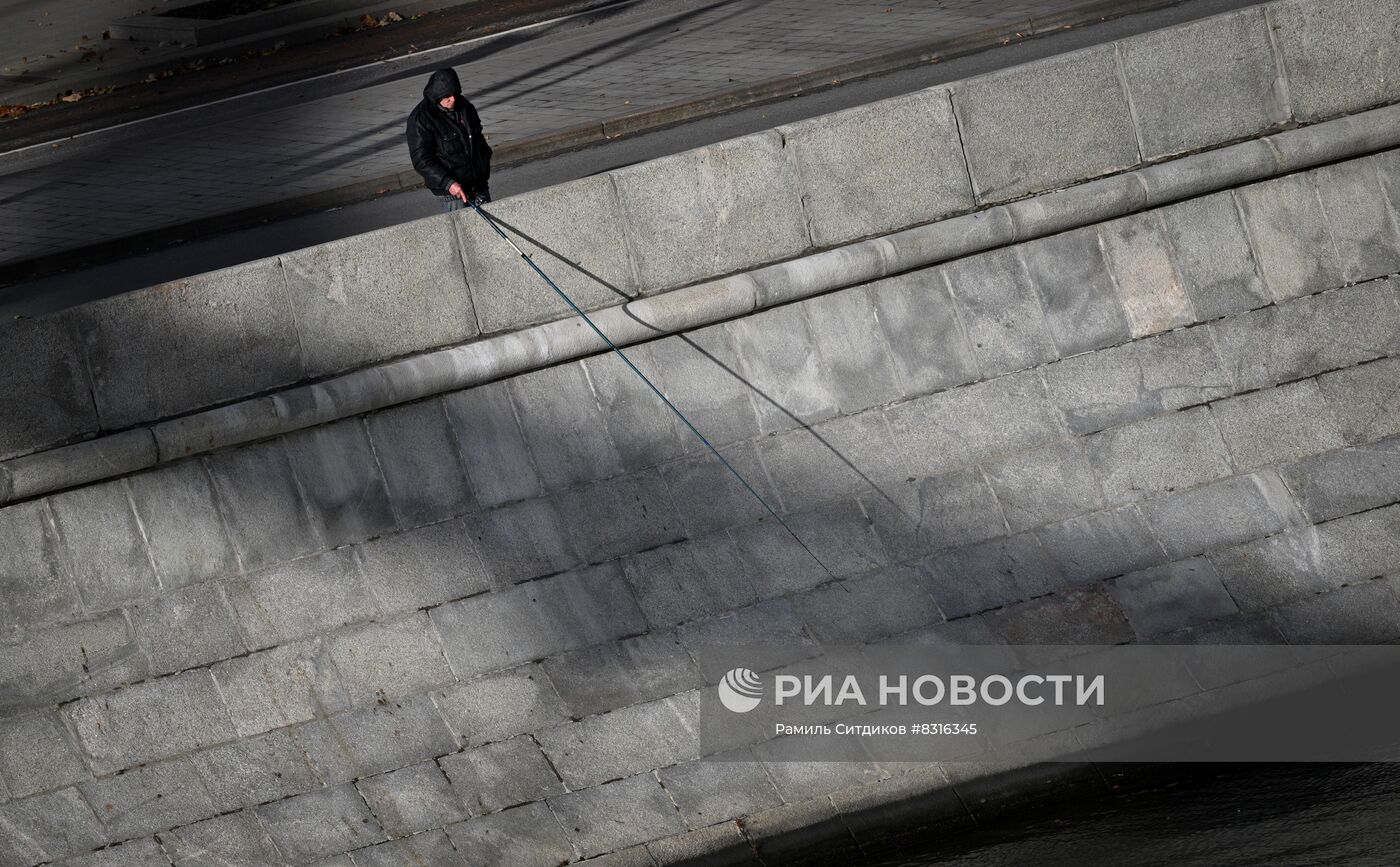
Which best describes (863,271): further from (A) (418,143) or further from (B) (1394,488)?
(B) (1394,488)

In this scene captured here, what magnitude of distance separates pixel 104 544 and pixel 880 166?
4.37m

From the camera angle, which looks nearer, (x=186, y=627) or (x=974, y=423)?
(x=186, y=627)

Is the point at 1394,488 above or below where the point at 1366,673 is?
above

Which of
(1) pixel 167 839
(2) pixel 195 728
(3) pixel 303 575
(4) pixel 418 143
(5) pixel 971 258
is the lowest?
(1) pixel 167 839

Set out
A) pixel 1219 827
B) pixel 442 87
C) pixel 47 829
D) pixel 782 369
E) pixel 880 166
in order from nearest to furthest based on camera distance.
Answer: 1. pixel 1219 827
2. pixel 47 829
3. pixel 880 166
4. pixel 782 369
5. pixel 442 87

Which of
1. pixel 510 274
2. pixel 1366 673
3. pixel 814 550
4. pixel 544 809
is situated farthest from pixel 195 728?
pixel 1366 673

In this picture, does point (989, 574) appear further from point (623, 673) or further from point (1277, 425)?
point (623, 673)

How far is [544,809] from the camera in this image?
23.7 ft

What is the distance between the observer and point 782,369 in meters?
7.35

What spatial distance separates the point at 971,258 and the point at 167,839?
517cm

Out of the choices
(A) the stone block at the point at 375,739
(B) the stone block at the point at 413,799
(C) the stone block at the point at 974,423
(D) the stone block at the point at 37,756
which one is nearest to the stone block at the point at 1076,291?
(C) the stone block at the point at 974,423

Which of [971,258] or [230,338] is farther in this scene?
[971,258]

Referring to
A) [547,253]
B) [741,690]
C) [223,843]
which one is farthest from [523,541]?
[223,843]

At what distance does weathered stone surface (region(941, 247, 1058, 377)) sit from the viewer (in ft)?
24.4
